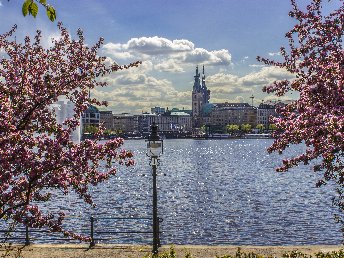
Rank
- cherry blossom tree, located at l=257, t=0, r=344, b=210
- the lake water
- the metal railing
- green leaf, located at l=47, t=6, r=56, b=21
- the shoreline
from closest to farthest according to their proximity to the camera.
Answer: green leaf, located at l=47, t=6, r=56, b=21, cherry blossom tree, located at l=257, t=0, r=344, b=210, the shoreline, the metal railing, the lake water

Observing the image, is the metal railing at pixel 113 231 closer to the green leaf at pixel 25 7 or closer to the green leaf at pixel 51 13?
the green leaf at pixel 51 13

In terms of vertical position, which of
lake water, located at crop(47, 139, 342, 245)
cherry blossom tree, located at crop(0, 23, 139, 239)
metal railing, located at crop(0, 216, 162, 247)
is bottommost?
lake water, located at crop(47, 139, 342, 245)

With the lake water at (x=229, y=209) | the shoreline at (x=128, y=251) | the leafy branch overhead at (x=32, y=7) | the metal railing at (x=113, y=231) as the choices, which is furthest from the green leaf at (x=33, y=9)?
the lake water at (x=229, y=209)

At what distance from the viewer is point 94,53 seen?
13.3m

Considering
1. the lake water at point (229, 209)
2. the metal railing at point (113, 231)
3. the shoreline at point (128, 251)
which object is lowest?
the lake water at point (229, 209)

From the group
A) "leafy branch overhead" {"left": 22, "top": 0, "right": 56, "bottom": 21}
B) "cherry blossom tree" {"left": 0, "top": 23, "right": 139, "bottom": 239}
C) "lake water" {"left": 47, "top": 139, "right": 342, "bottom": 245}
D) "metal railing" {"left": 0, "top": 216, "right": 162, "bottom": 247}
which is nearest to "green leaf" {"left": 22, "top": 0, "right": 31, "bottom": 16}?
"leafy branch overhead" {"left": 22, "top": 0, "right": 56, "bottom": 21}

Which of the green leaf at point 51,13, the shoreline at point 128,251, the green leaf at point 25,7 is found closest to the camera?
the green leaf at point 25,7

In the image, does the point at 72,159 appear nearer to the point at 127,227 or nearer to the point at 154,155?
the point at 154,155

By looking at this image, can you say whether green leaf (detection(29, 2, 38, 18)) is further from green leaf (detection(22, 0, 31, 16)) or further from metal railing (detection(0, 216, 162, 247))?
metal railing (detection(0, 216, 162, 247))

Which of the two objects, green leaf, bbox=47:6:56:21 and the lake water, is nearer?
green leaf, bbox=47:6:56:21

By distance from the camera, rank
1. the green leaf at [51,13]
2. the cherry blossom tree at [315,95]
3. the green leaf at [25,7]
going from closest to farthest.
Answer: the green leaf at [25,7] < the green leaf at [51,13] < the cherry blossom tree at [315,95]

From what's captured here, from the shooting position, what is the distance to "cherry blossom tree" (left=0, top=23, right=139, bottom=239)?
36.8ft

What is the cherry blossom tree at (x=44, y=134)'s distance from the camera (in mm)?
11227

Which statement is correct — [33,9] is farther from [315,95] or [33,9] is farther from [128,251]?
[128,251]
